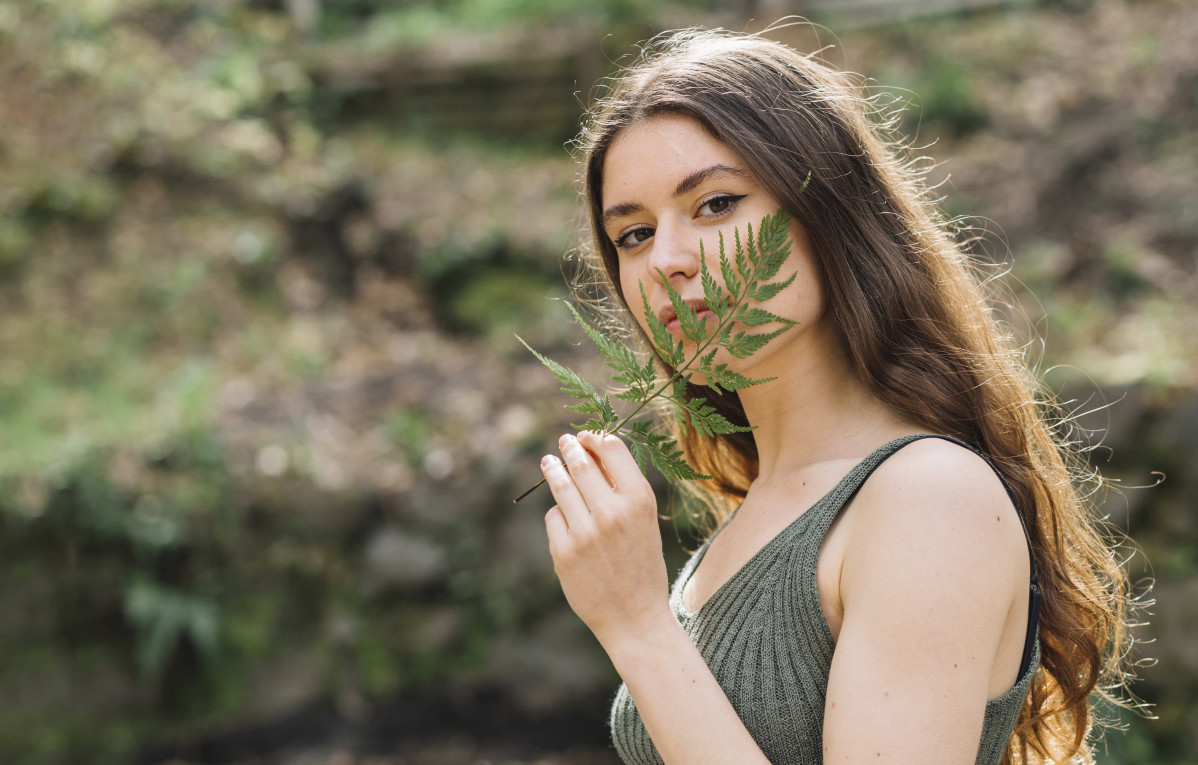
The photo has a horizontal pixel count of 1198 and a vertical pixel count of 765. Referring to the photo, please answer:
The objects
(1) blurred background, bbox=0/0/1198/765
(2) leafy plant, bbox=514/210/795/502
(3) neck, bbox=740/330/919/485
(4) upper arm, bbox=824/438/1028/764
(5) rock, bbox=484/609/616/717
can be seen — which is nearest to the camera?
(4) upper arm, bbox=824/438/1028/764

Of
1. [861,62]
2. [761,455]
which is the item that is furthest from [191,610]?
[861,62]

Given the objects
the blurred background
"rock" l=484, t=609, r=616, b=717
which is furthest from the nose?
"rock" l=484, t=609, r=616, b=717

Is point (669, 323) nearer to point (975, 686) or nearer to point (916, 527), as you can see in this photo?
point (916, 527)

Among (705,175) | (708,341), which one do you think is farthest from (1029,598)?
(705,175)

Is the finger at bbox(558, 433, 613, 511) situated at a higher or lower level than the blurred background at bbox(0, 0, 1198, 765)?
higher

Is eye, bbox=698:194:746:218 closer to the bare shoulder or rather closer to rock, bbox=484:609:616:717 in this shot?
the bare shoulder

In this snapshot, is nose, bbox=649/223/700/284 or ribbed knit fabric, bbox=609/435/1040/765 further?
nose, bbox=649/223/700/284

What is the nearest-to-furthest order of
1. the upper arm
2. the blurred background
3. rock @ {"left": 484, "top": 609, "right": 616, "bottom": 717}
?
the upper arm < the blurred background < rock @ {"left": 484, "top": 609, "right": 616, "bottom": 717}

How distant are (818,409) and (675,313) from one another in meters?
0.39

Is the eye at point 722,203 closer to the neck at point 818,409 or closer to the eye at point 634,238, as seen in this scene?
the eye at point 634,238

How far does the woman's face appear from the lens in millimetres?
1678

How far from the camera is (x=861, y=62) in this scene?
349 inches

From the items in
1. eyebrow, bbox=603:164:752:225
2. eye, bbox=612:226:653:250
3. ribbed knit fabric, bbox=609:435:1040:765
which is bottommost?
ribbed knit fabric, bbox=609:435:1040:765

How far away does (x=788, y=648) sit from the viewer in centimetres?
159
